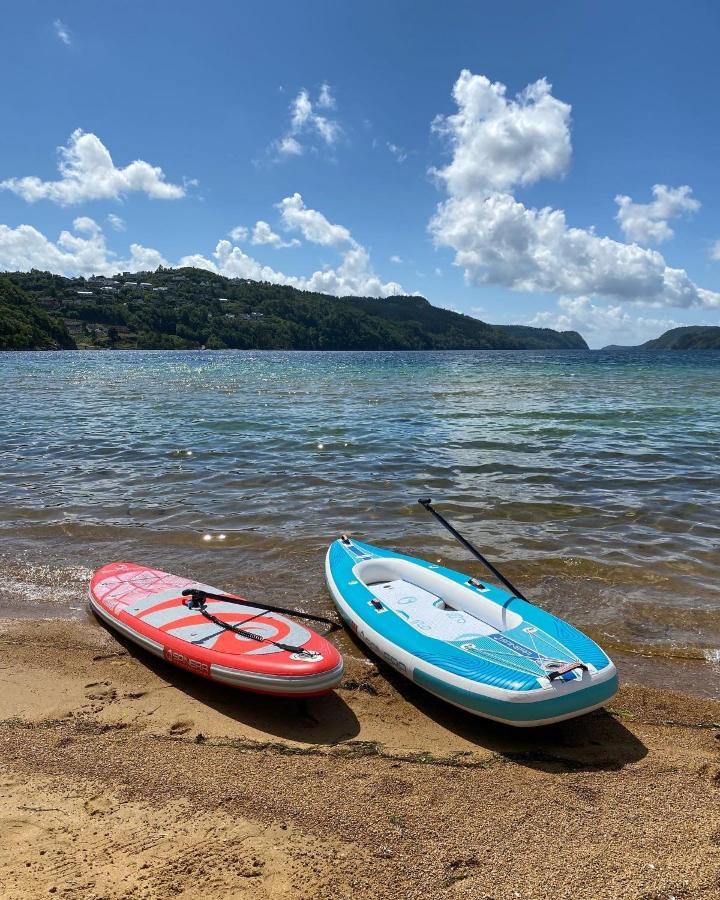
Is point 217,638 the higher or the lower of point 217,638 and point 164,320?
the lower

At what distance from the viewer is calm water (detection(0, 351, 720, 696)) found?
265 inches

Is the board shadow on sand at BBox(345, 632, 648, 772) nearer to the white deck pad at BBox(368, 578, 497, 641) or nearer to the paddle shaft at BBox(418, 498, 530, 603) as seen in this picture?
the white deck pad at BBox(368, 578, 497, 641)

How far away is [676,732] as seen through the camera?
14.1 ft

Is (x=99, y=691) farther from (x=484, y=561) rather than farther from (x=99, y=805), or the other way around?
(x=484, y=561)

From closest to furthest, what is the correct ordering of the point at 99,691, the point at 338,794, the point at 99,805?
the point at 99,805
the point at 338,794
the point at 99,691

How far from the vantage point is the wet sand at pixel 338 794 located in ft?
9.34

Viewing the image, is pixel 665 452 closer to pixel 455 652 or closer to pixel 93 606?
pixel 455 652

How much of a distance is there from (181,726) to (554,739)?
9.34 feet

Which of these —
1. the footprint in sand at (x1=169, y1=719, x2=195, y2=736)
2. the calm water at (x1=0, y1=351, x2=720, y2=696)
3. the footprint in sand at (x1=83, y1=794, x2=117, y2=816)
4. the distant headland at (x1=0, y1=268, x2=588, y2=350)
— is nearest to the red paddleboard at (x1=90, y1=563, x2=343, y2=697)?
the footprint in sand at (x1=169, y1=719, x2=195, y2=736)

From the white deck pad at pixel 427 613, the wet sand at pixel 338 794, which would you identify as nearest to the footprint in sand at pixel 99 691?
the wet sand at pixel 338 794

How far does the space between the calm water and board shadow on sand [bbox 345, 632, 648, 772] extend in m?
1.07

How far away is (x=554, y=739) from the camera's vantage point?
4.27 metres

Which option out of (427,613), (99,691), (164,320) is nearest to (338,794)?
(99,691)

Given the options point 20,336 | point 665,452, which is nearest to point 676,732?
point 665,452
